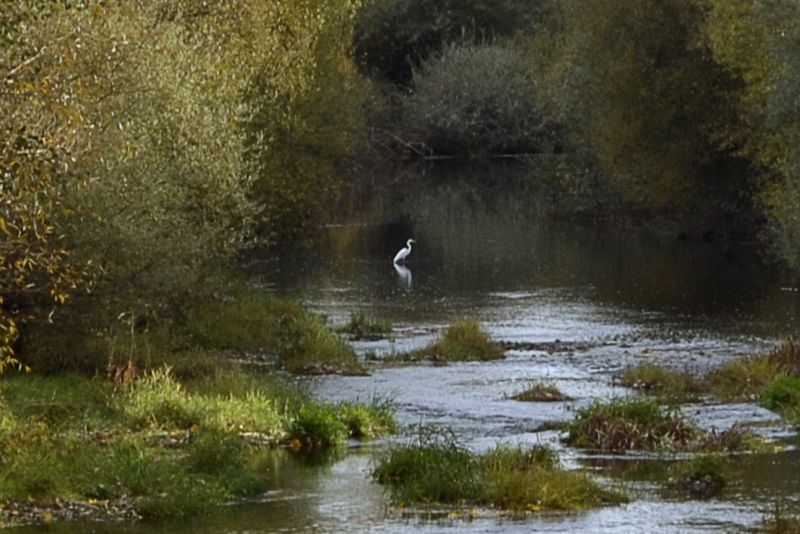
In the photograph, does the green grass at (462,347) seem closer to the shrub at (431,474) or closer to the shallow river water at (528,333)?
the shallow river water at (528,333)

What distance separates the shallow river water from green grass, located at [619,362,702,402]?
0.44 meters

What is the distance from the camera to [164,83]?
29906 mm

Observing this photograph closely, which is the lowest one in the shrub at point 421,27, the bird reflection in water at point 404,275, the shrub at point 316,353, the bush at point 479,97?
the shrub at point 316,353

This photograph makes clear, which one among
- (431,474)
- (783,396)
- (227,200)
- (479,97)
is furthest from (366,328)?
(479,97)

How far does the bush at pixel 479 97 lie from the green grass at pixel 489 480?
76.6 m

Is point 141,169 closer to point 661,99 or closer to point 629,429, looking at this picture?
point 629,429

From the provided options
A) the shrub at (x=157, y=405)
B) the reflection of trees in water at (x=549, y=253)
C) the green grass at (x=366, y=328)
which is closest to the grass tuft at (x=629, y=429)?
the shrub at (x=157, y=405)

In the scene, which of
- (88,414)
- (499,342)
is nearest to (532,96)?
(499,342)

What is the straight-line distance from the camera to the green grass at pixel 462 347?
117ft

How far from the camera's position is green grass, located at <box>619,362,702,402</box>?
30438mm

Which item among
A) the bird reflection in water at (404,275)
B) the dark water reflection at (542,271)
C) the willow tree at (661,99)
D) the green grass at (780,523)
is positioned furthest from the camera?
the willow tree at (661,99)

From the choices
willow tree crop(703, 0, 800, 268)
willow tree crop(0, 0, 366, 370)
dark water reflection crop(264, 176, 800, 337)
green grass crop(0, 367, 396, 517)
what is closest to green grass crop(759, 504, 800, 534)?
green grass crop(0, 367, 396, 517)

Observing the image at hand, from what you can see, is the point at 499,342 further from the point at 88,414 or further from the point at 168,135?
the point at 88,414

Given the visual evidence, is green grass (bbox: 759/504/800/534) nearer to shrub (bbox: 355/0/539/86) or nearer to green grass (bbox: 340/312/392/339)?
green grass (bbox: 340/312/392/339)
